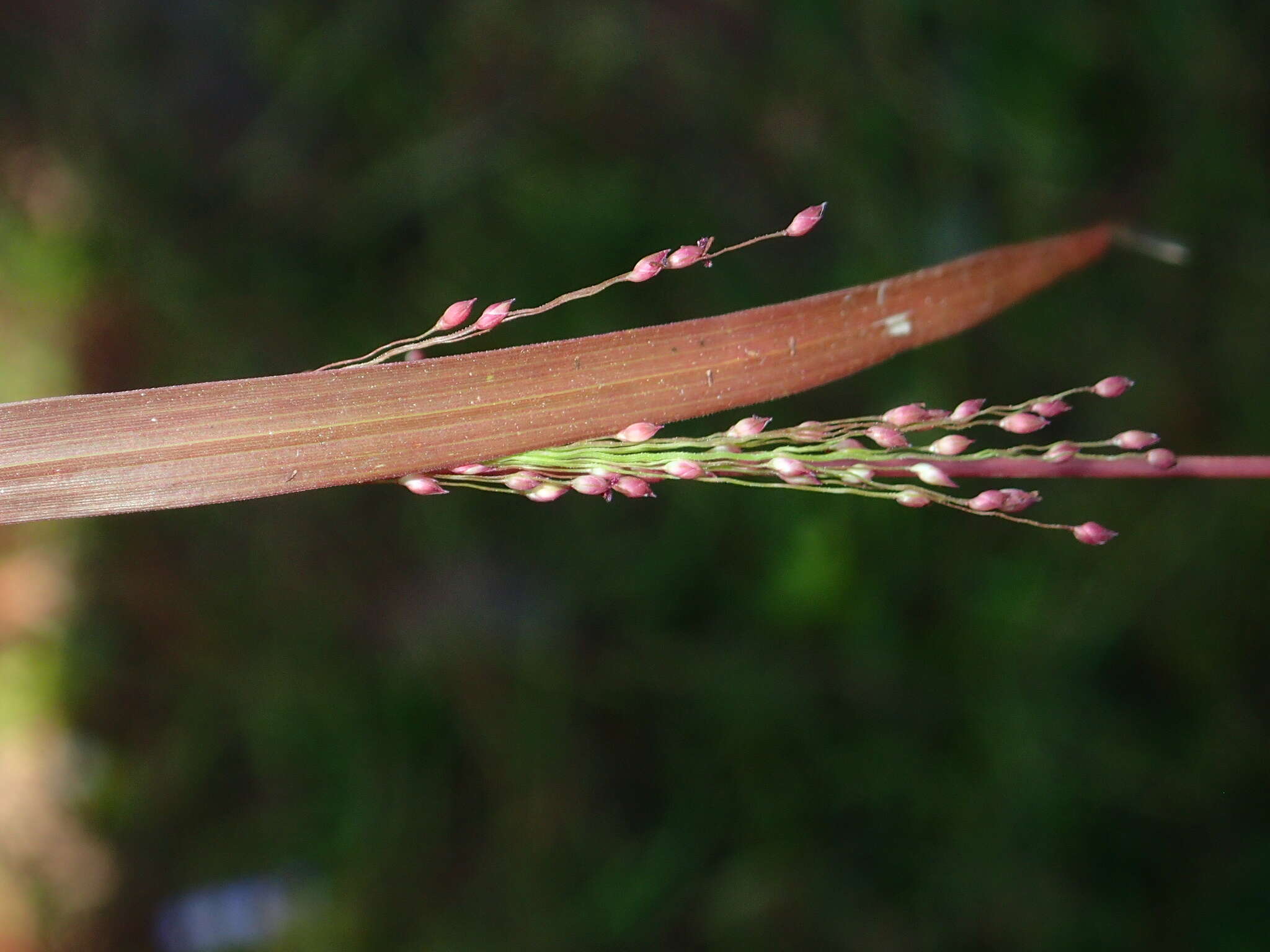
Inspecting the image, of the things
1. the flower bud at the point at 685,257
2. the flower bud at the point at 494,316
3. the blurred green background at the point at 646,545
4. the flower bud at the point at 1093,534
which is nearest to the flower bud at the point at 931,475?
the flower bud at the point at 1093,534

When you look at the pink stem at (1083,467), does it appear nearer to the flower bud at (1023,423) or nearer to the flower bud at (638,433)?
the flower bud at (1023,423)

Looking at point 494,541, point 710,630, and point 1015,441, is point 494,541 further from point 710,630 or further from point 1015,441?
point 1015,441

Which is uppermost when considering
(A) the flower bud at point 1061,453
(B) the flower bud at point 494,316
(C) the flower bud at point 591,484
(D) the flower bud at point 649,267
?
(D) the flower bud at point 649,267

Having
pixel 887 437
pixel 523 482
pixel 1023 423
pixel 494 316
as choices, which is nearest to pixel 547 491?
pixel 523 482

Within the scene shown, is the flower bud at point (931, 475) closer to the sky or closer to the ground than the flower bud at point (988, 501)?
closer to the sky

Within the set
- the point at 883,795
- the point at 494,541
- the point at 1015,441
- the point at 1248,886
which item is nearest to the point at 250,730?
the point at 494,541

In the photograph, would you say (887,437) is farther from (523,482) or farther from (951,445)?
(523,482)
